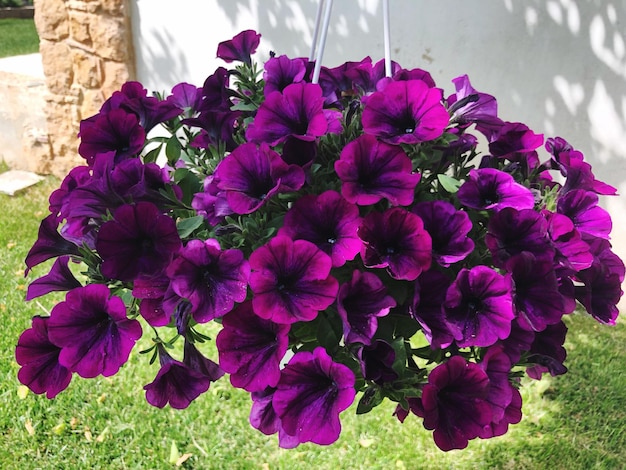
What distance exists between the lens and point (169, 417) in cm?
277

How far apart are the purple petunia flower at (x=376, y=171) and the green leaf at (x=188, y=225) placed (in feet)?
0.87

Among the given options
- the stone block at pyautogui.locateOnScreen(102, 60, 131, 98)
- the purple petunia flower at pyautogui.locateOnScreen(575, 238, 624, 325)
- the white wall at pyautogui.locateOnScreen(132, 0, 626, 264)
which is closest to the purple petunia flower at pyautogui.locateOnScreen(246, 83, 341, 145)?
the purple petunia flower at pyautogui.locateOnScreen(575, 238, 624, 325)

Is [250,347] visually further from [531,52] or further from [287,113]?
[531,52]

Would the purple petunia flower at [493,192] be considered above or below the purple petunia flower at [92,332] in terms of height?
above

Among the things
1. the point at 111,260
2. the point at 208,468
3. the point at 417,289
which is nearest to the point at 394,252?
the point at 417,289

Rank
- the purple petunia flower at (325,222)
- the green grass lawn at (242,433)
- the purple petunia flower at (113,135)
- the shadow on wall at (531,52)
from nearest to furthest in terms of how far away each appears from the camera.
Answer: the purple petunia flower at (325,222) < the purple petunia flower at (113,135) < the green grass lawn at (242,433) < the shadow on wall at (531,52)

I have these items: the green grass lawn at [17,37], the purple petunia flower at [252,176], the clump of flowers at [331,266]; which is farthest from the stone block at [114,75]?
the green grass lawn at [17,37]

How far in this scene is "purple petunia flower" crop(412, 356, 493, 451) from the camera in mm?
891

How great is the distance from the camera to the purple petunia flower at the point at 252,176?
Result: 0.98 metres

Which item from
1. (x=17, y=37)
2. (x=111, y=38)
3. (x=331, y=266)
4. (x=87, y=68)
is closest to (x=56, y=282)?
(x=331, y=266)

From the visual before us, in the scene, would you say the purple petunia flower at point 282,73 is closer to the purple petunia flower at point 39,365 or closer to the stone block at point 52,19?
the purple petunia flower at point 39,365

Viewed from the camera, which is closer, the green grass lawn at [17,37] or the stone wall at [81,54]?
the stone wall at [81,54]

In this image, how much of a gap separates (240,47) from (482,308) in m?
0.88

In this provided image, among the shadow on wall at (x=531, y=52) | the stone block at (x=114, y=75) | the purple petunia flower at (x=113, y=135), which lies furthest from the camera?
the stone block at (x=114, y=75)
